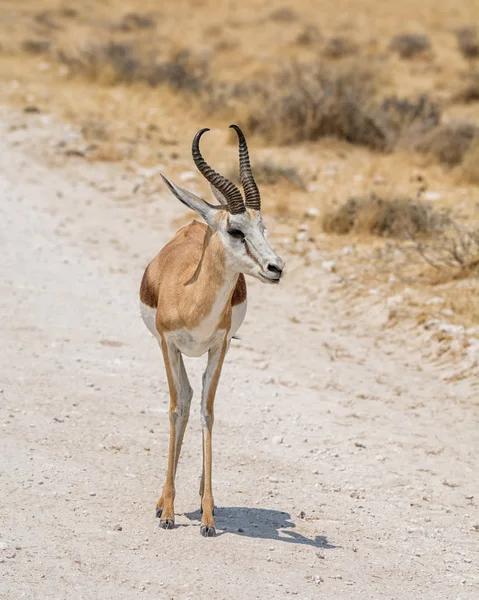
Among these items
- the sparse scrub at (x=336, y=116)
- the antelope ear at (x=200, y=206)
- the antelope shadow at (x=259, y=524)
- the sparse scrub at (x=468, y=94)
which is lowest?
the antelope shadow at (x=259, y=524)

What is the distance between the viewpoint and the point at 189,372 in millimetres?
9062

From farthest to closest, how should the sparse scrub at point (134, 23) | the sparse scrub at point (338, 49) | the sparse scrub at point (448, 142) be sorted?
the sparse scrub at point (134, 23), the sparse scrub at point (338, 49), the sparse scrub at point (448, 142)

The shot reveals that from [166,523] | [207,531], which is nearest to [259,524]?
[207,531]

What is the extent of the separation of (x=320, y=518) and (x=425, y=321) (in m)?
4.32

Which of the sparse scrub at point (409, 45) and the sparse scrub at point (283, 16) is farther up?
the sparse scrub at point (283, 16)

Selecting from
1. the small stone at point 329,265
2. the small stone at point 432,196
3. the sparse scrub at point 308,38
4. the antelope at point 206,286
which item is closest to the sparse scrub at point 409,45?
the sparse scrub at point 308,38

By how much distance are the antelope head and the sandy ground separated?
1.73 m

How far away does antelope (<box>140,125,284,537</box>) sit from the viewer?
221 inches

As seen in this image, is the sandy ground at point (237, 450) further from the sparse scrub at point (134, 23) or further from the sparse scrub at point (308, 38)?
A: the sparse scrub at point (134, 23)

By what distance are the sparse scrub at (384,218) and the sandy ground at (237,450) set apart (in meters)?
1.23

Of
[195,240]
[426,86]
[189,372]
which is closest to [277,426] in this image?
[189,372]

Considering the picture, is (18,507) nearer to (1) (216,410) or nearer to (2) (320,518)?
(2) (320,518)

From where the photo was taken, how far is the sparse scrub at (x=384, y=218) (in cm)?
1257

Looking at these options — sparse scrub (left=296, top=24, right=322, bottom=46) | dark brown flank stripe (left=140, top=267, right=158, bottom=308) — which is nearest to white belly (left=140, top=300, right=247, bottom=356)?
dark brown flank stripe (left=140, top=267, right=158, bottom=308)
